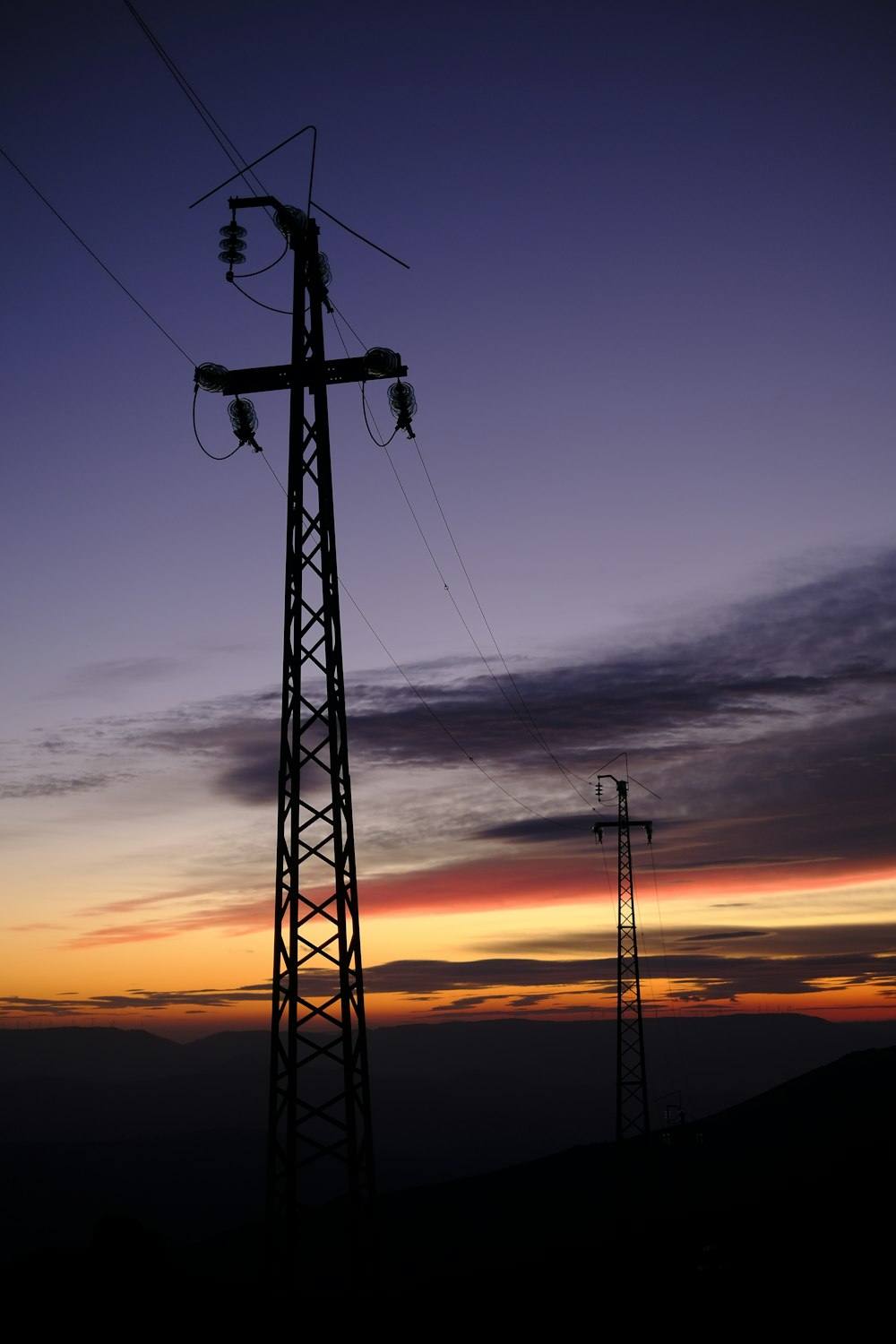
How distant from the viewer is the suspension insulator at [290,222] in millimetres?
26891

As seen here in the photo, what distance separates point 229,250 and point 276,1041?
18.7 metres

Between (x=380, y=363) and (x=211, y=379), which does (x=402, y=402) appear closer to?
(x=380, y=363)

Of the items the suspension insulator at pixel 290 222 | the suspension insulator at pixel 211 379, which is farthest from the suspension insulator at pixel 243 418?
the suspension insulator at pixel 290 222

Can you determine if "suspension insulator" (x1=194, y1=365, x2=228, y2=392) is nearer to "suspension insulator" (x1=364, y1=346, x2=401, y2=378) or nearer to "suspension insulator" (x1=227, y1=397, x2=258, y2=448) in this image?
"suspension insulator" (x1=227, y1=397, x2=258, y2=448)

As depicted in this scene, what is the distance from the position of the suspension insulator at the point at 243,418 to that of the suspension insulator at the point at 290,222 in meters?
4.19

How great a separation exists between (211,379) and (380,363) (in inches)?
173

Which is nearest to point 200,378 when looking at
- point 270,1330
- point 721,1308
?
point 270,1330

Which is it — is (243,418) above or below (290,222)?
below

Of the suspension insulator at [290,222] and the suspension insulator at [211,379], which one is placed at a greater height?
the suspension insulator at [290,222]

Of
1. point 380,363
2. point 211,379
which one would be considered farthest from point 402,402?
point 211,379

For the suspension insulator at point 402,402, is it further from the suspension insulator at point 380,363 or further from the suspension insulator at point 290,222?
the suspension insulator at point 290,222

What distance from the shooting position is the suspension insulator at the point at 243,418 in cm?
2814

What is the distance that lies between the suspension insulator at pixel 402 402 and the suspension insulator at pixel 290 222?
4.36 meters

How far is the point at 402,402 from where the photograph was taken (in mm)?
28500
